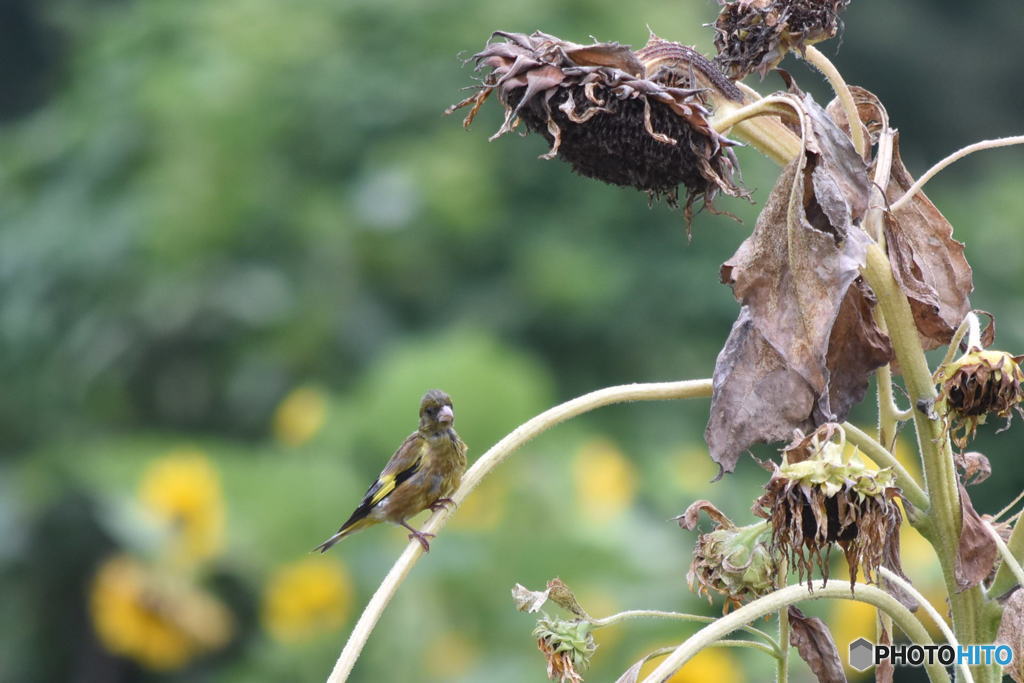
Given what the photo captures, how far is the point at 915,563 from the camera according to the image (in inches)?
146

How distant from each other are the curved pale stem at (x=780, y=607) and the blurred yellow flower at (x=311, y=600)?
132 inches

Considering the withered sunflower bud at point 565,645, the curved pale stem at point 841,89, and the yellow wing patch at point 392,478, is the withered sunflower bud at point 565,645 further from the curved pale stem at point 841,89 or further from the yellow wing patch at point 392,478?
the yellow wing patch at point 392,478

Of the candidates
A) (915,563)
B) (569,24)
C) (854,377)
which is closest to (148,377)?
(569,24)

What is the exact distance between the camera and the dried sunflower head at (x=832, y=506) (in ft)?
3.14

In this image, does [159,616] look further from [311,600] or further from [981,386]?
[981,386]

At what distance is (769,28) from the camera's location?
1.11 metres

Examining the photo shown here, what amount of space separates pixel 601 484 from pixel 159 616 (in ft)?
5.36

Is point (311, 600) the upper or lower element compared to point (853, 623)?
upper

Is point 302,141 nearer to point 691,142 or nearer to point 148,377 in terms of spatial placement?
point 148,377

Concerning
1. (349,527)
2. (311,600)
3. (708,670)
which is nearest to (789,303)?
(349,527)

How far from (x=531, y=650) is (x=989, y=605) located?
2.99 metres

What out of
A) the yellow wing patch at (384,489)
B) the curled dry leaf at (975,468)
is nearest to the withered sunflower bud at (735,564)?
the curled dry leaf at (975,468)

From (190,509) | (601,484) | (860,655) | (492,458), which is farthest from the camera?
(190,509)

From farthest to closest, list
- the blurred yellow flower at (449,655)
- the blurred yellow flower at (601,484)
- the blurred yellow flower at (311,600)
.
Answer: the blurred yellow flower at (601,484)
the blurred yellow flower at (311,600)
the blurred yellow flower at (449,655)
